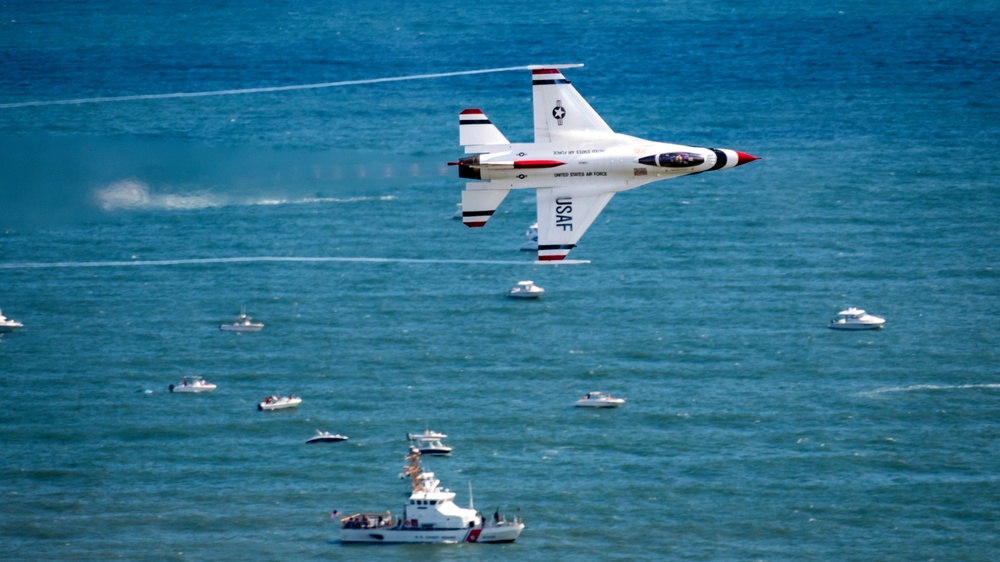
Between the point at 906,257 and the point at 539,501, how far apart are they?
50.1m

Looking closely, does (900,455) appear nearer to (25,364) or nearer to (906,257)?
(906,257)

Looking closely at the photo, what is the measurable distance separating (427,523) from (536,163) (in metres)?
45.7

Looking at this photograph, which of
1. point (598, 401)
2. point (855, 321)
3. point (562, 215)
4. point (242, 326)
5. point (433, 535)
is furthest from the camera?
point (242, 326)

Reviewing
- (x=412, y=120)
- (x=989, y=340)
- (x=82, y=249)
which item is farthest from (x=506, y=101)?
(x=989, y=340)

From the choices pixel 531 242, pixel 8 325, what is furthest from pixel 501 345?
pixel 8 325

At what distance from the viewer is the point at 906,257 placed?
164125 millimetres

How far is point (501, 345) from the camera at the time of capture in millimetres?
147500

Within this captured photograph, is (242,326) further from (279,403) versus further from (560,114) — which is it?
(560,114)

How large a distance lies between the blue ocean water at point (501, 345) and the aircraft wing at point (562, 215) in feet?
92.1

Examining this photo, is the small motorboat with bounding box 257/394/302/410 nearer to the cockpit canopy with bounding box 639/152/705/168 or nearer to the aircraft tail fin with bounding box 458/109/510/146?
the aircraft tail fin with bounding box 458/109/510/146

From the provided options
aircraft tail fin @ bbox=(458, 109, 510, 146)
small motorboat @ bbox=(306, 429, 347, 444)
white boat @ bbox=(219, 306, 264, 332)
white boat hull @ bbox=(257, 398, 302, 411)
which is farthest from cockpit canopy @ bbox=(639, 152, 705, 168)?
white boat @ bbox=(219, 306, 264, 332)

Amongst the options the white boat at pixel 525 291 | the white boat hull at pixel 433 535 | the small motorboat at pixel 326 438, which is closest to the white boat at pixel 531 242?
the white boat at pixel 525 291

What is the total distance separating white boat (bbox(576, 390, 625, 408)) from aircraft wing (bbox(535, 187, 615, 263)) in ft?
170

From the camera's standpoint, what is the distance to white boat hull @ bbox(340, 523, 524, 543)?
123500 millimetres
